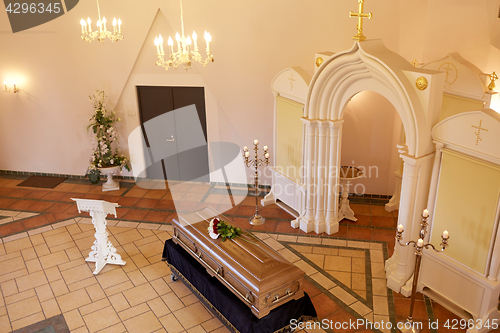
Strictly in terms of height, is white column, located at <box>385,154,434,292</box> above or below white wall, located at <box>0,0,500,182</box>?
below

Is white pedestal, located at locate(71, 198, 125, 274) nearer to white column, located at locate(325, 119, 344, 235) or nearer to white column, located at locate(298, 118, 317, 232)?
white column, located at locate(298, 118, 317, 232)

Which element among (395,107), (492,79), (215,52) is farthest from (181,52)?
(492,79)

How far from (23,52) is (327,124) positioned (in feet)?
24.3

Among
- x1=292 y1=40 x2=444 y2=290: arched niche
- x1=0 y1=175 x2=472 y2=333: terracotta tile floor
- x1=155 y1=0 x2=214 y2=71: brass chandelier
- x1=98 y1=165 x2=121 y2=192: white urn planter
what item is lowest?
x1=0 y1=175 x2=472 y2=333: terracotta tile floor

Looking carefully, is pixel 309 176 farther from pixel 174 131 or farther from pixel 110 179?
pixel 110 179

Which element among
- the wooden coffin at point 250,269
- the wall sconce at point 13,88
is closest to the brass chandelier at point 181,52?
the wooden coffin at point 250,269

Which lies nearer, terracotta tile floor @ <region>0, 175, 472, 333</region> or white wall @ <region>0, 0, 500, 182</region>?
terracotta tile floor @ <region>0, 175, 472, 333</region>

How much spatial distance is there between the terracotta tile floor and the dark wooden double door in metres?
0.68

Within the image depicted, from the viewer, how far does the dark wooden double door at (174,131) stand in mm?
9742

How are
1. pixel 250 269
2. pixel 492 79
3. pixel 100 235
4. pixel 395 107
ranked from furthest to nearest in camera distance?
pixel 100 235, pixel 492 79, pixel 395 107, pixel 250 269

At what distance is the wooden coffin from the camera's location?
499cm

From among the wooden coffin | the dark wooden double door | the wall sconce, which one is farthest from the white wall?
the wooden coffin

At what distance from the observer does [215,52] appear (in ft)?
29.3

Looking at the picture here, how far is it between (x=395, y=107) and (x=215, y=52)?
4445 mm
